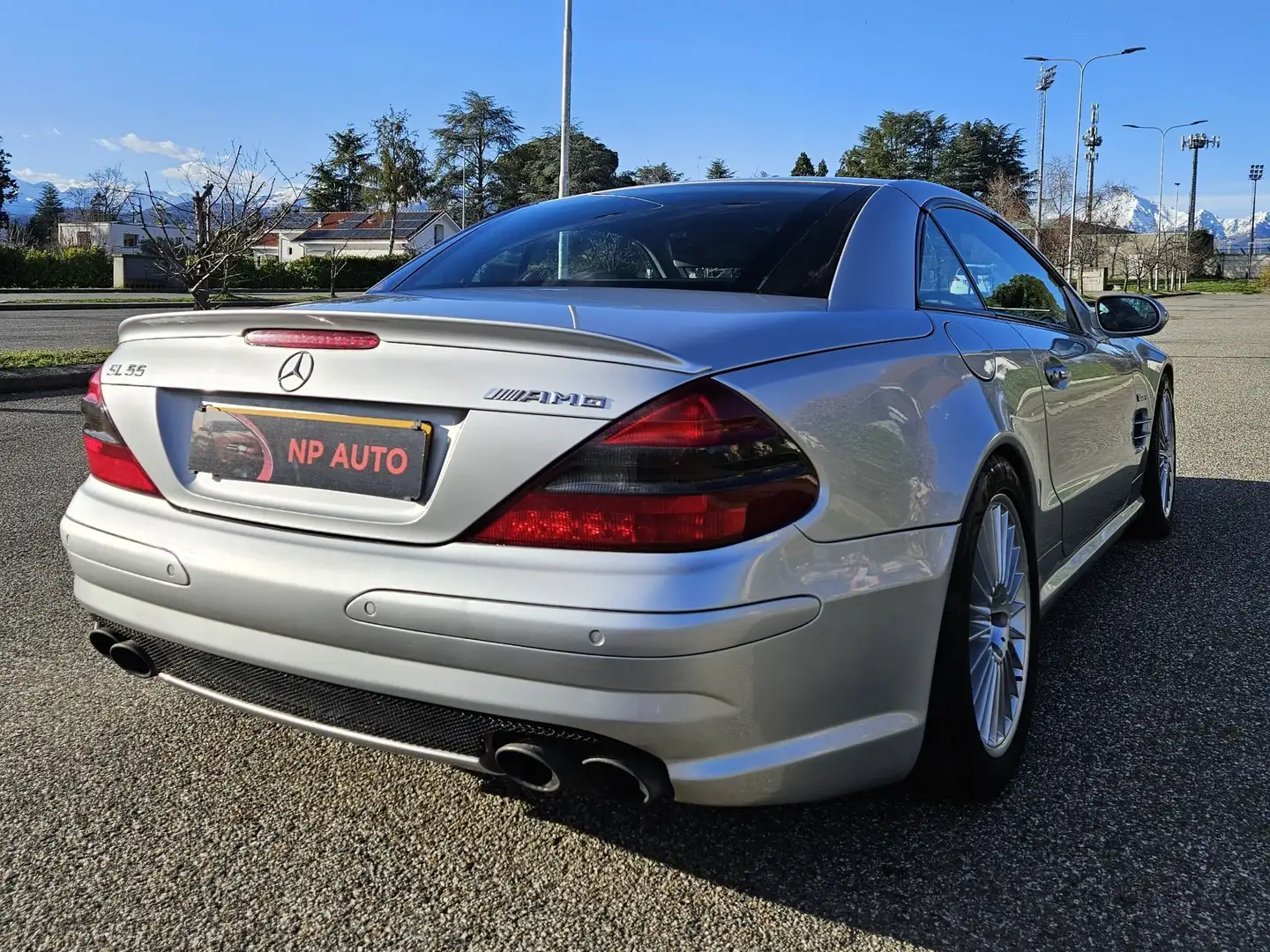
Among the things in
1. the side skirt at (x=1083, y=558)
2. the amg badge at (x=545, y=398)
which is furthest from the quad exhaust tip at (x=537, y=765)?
the side skirt at (x=1083, y=558)

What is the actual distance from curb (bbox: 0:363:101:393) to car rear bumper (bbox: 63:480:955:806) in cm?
945

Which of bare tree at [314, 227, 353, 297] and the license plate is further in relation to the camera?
bare tree at [314, 227, 353, 297]

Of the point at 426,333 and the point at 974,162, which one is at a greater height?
the point at 974,162

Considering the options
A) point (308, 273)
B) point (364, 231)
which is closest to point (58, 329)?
point (308, 273)

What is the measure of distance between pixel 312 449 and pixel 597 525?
0.59 metres

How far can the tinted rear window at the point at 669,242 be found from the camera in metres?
2.51

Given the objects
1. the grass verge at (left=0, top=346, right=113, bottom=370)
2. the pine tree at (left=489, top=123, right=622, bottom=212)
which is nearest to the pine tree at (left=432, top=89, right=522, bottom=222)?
the pine tree at (left=489, top=123, right=622, bottom=212)

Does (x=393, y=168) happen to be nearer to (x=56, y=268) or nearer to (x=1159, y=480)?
(x=56, y=268)

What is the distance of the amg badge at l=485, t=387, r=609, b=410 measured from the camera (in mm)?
1762

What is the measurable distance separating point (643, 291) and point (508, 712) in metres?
1.03

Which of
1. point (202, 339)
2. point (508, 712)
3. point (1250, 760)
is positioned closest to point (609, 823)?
point (508, 712)

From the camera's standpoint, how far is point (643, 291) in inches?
95.0

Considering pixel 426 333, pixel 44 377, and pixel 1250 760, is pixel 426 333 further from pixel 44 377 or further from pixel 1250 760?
pixel 44 377

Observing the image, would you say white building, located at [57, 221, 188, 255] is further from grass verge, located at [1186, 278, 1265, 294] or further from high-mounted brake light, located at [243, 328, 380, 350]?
high-mounted brake light, located at [243, 328, 380, 350]
